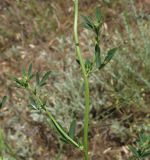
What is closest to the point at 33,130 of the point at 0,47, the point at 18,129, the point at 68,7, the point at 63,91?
the point at 18,129

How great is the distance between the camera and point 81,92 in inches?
106

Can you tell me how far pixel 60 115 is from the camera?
8.59ft

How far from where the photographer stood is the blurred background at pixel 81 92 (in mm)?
2490

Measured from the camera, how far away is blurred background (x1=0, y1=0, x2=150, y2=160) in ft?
8.17

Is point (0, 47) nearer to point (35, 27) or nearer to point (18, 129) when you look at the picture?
point (35, 27)

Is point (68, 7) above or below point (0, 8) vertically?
below

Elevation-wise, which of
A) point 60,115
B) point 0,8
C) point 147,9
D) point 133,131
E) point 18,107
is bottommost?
point 133,131

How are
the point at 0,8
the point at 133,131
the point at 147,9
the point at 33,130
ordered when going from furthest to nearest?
the point at 0,8
the point at 147,9
the point at 33,130
the point at 133,131

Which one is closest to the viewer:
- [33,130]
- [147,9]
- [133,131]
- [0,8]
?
[133,131]

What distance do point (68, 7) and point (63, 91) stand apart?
0.90 metres

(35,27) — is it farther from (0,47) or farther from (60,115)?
(60,115)

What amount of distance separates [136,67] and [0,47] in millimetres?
1147

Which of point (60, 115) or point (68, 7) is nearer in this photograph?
point (60, 115)

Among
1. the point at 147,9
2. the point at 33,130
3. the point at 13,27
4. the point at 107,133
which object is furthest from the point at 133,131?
the point at 13,27
